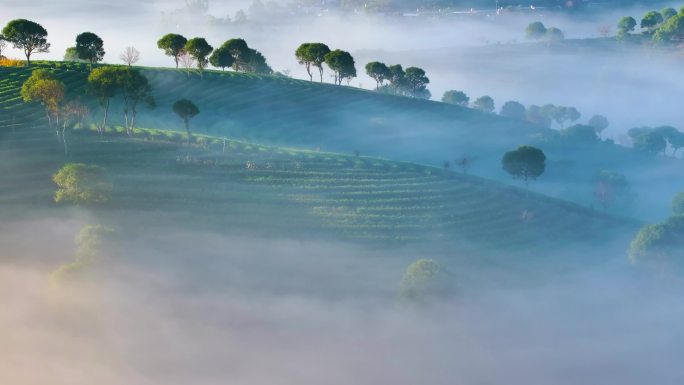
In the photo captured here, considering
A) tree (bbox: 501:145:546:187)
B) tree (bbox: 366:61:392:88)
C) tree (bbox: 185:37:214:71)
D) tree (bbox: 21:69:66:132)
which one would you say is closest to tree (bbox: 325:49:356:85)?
tree (bbox: 366:61:392:88)

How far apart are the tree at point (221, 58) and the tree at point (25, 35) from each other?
3051 cm

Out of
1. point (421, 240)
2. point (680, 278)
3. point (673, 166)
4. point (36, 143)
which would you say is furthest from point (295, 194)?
point (673, 166)

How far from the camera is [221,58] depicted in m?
150

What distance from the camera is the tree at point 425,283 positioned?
76.1 meters

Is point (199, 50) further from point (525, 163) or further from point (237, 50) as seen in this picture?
point (525, 163)

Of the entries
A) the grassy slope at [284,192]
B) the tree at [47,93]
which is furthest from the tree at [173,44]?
the tree at [47,93]

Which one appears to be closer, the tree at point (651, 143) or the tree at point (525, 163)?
the tree at point (525, 163)

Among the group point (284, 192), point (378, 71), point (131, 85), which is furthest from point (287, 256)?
point (378, 71)

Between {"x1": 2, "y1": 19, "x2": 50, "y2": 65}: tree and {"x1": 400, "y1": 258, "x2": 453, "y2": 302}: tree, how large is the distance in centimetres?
8553

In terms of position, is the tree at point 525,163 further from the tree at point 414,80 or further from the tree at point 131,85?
the tree at point 414,80

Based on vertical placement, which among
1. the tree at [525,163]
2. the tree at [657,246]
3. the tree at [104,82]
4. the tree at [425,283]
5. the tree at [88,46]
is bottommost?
the tree at [425,283]

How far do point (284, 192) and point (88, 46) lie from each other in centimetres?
6071

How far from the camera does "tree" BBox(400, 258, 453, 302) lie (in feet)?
250

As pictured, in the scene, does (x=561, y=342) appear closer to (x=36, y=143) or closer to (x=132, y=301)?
(x=132, y=301)
